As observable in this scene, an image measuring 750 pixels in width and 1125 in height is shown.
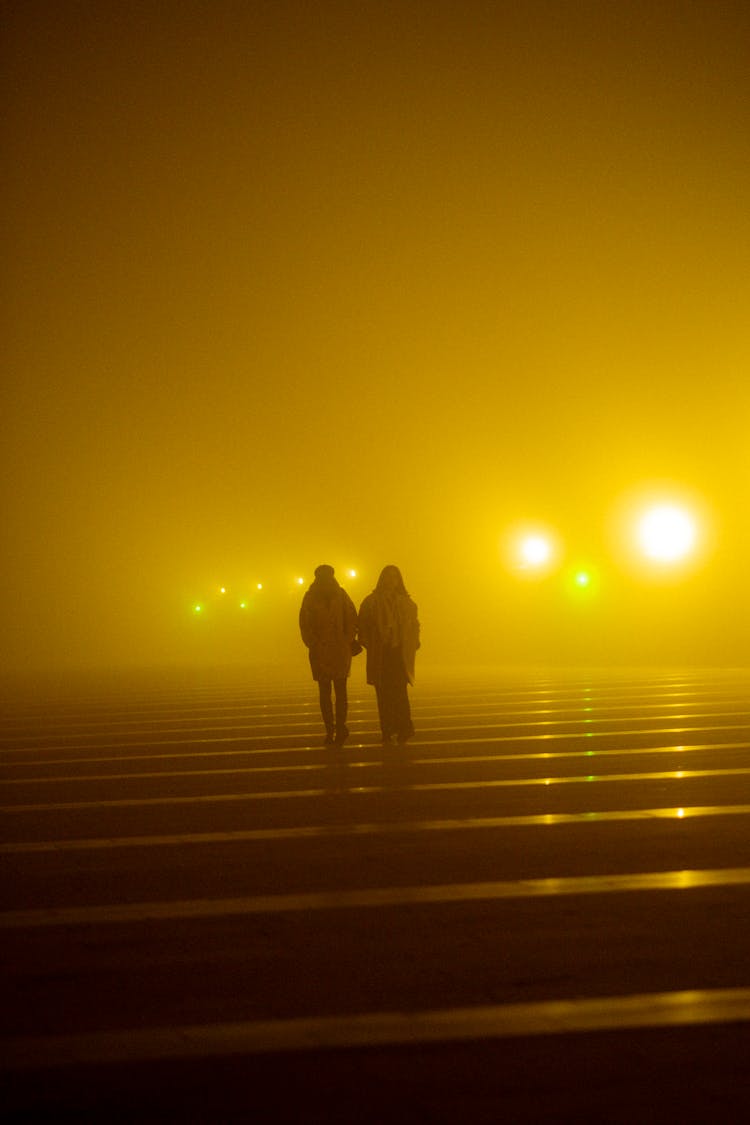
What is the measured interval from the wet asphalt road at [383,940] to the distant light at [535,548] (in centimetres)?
3586

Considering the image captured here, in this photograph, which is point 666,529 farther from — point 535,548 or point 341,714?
point 341,714

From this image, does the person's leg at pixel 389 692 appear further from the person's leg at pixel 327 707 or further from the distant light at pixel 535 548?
the distant light at pixel 535 548

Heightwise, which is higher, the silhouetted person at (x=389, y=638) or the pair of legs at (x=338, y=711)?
the silhouetted person at (x=389, y=638)

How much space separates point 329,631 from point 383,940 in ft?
27.7

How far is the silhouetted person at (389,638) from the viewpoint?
1435 cm

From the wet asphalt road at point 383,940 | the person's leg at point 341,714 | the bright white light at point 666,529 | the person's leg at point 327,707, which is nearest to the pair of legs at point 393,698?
the person's leg at point 341,714

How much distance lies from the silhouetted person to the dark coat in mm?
208

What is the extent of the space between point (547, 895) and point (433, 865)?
102cm

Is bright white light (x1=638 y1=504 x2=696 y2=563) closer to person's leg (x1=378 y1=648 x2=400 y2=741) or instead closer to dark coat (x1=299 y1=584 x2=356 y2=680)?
person's leg (x1=378 y1=648 x2=400 y2=741)

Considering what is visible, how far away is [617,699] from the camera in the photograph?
21.2 m

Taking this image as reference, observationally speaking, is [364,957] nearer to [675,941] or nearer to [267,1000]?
[267,1000]

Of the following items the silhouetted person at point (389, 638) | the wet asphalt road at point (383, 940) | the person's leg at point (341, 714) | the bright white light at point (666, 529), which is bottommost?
the wet asphalt road at point (383, 940)

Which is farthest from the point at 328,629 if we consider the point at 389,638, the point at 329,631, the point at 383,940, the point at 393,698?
the point at 383,940

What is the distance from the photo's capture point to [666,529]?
43.0 m
